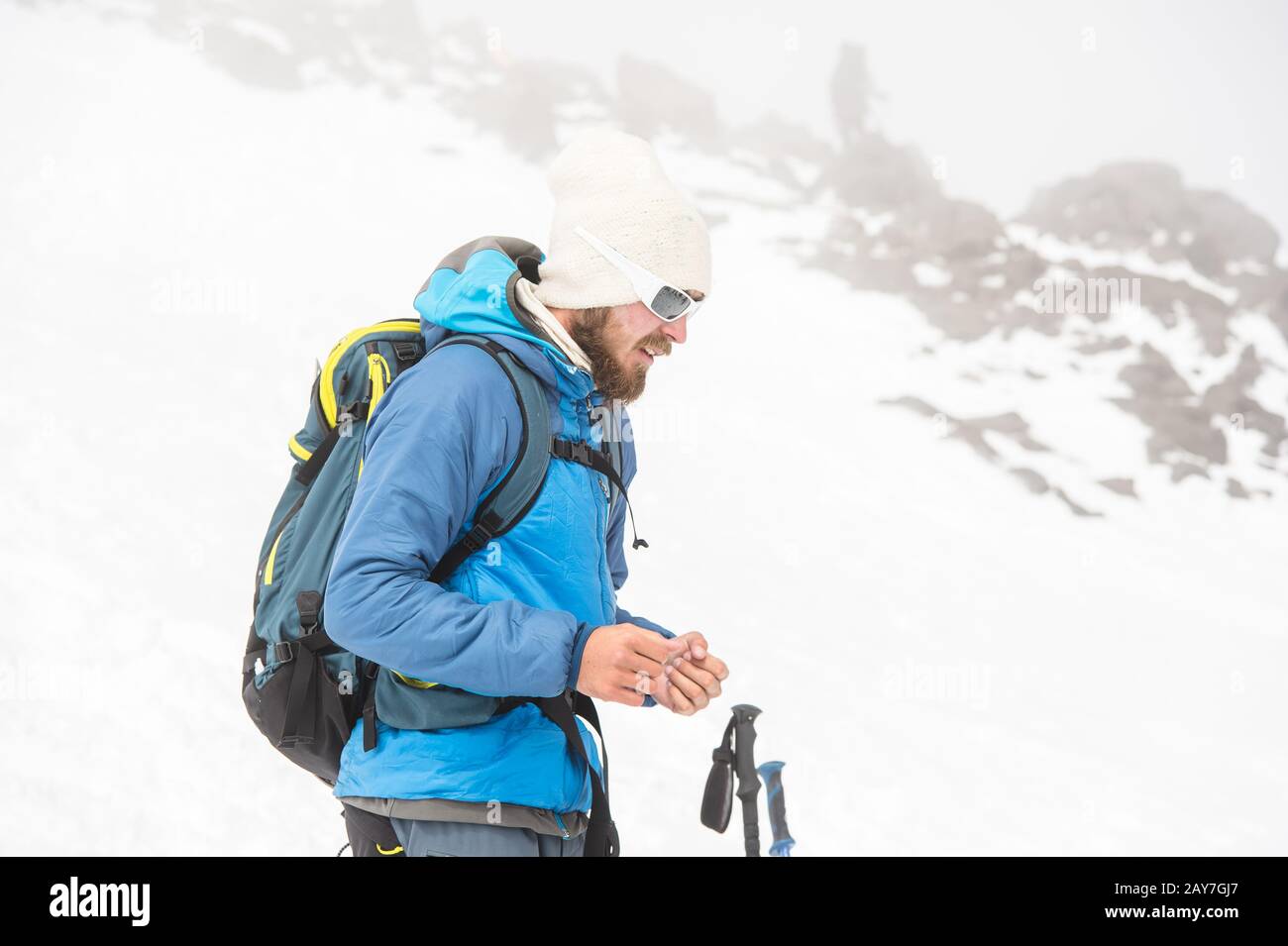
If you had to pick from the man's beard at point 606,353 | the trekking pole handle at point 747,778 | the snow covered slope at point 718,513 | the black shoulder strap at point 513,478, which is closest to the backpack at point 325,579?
the black shoulder strap at point 513,478

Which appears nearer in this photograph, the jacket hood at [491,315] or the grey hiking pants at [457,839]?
the grey hiking pants at [457,839]

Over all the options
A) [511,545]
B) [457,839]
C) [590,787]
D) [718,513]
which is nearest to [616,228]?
[511,545]

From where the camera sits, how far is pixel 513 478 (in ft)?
6.23

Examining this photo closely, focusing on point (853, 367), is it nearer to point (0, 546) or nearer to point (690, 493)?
point (690, 493)

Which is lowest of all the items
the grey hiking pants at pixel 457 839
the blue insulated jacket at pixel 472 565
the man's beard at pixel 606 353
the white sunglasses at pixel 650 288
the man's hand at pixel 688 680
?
the grey hiking pants at pixel 457 839

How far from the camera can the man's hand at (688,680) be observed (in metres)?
1.72

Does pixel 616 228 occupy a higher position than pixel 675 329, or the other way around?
pixel 616 228

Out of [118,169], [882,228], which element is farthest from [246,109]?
[882,228]

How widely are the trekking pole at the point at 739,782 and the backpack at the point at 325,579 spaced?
22 cm

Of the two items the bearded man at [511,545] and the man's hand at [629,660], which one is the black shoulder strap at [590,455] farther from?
the man's hand at [629,660]

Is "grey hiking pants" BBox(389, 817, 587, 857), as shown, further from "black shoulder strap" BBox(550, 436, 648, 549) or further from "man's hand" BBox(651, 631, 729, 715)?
"black shoulder strap" BBox(550, 436, 648, 549)

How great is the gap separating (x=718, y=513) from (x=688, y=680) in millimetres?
9925

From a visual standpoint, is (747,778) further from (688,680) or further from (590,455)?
(590,455)

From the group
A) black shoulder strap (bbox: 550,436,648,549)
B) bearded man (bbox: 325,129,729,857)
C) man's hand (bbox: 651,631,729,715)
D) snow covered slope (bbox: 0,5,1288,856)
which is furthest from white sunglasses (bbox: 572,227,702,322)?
snow covered slope (bbox: 0,5,1288,856)
